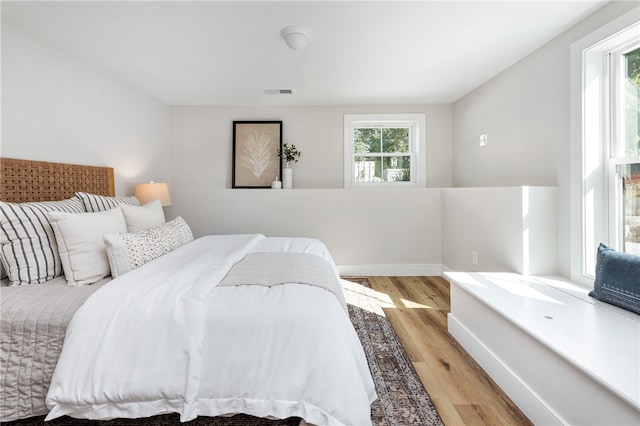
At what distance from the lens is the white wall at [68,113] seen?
2.00 metres

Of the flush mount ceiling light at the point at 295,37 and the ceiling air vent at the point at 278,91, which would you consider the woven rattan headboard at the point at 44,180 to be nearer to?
the ceiling air vent at the point at 278,91

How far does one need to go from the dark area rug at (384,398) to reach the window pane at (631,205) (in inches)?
64.7

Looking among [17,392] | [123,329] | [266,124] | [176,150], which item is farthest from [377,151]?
[17,392]

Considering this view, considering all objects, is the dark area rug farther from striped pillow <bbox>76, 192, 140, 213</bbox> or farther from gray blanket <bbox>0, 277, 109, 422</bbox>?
striped pillow <bbox>76, 192, 140, 213</bbox>

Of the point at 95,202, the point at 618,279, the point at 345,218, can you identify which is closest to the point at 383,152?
the point at 345,218

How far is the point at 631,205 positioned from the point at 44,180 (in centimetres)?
413

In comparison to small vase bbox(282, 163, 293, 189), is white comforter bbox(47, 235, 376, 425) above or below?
below

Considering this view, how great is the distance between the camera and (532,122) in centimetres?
248

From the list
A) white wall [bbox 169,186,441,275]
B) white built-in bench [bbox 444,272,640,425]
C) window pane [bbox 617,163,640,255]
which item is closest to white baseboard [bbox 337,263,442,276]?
white wall [bbox 169,186,441,275]

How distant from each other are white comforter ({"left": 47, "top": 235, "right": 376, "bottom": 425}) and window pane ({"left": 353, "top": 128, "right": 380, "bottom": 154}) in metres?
3.20

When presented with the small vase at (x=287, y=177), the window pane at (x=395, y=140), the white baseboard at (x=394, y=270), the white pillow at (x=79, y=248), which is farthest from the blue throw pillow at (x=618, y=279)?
the small vase at (x=287, y=177)

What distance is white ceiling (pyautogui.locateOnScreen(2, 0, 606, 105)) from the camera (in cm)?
187

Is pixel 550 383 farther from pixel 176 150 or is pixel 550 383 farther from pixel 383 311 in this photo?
pixel 176 150

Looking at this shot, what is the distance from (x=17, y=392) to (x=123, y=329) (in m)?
0.58
